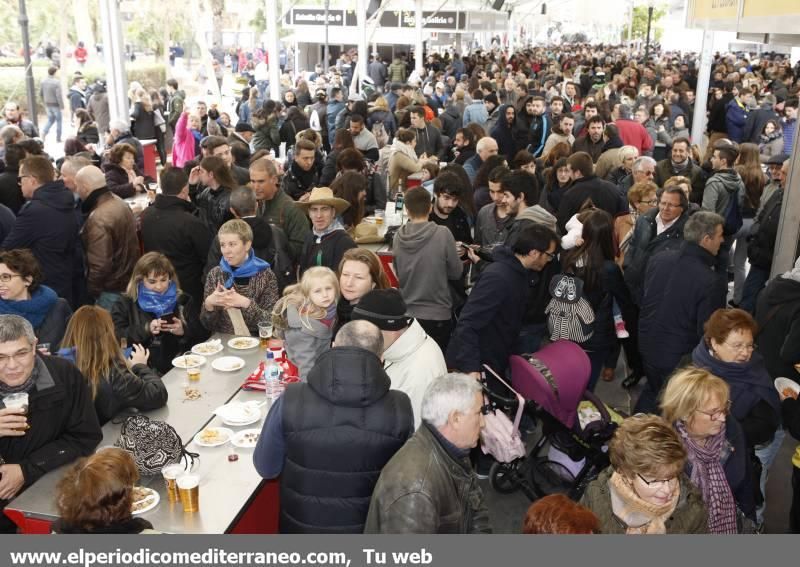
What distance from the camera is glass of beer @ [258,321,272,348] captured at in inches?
184

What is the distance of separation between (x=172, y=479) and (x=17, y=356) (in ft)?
2.77

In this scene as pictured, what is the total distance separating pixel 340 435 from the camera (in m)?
2.84

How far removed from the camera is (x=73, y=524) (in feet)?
8.02

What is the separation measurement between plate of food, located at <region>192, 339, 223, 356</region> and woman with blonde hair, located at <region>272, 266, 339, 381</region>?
0.71 m

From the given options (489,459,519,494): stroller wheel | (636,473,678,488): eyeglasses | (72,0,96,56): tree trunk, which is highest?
(72,0,96,56): tree trunk

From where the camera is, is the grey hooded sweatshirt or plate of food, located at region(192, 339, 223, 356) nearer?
plate of food, located at region(192, 339, 223, 356)

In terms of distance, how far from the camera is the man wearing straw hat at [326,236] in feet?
17.1

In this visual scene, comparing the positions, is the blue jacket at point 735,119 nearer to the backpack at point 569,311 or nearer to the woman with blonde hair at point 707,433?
the backpack at point 569,311

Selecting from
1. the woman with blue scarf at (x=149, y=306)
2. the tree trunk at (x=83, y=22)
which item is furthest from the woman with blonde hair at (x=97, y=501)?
the tree trunk at (x=83, y=22)

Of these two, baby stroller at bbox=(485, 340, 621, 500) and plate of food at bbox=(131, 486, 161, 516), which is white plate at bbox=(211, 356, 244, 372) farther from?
baby stroller at bbox=(485, 340, 621, 500)

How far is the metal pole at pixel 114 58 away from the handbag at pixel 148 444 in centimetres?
802

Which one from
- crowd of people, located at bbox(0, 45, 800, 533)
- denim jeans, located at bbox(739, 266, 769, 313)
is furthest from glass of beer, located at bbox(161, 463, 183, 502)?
denim jeans, located at bbox(739, 266, 769, 313)
